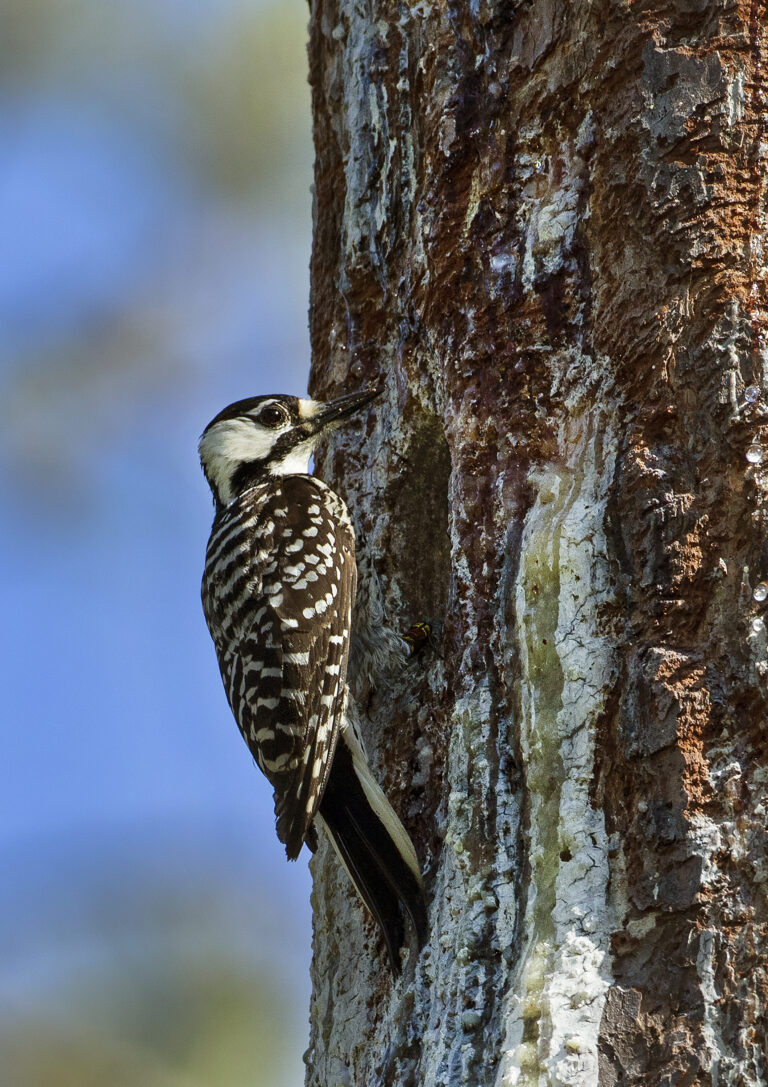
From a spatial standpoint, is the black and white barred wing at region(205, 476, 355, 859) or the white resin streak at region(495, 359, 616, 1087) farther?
the black and white barred wing at region(205, 476, 355, 859)

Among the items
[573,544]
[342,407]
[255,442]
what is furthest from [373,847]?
[255,442]

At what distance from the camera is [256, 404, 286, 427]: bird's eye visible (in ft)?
17.5

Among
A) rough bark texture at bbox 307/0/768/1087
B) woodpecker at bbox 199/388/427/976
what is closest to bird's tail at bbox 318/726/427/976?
woodpecker at bbox 199/388/427/976

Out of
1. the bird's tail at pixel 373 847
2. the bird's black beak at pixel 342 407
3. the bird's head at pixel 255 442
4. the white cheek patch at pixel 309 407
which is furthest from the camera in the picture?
the bird's head at pixel 255 442

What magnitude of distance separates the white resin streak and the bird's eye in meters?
1.90

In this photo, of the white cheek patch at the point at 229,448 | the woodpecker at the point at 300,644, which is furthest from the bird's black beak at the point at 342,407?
the white cheek patch at the point at 229,448

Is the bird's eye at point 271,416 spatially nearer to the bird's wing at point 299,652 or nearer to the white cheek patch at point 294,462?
the white cheek patch at point 294,462

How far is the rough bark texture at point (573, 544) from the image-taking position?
9.31ft

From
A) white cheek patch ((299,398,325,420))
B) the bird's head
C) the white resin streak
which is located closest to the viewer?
the white resin streak

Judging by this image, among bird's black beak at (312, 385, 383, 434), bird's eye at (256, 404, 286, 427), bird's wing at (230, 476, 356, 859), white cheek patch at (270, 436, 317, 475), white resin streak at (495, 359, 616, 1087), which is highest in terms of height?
bird's eye at (256, 404, 286, 427)

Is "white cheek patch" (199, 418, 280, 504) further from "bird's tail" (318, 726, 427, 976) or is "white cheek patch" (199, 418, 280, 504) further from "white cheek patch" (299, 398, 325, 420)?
"bird's tail" (318, 726, 427, 976)

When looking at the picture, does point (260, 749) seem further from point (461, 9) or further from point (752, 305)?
point (461, 9)

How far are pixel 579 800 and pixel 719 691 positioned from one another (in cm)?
41

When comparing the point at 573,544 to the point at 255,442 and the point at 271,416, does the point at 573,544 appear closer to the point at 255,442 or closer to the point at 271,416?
the point at 271,416
